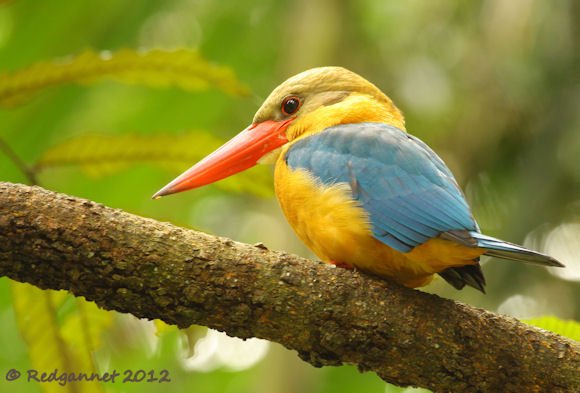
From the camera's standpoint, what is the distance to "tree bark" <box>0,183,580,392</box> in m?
2.44

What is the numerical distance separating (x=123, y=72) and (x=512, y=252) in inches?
65.4

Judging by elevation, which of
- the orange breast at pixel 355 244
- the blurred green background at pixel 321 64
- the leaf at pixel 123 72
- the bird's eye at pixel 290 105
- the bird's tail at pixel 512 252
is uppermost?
the blurred green background at pixel 321 64

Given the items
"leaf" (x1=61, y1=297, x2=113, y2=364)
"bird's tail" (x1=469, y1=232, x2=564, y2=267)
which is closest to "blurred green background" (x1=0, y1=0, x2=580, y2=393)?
"leaf" (x1=61, y1=297, x2=113, y2=364)

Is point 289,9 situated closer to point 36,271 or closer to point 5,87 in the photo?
point 5,87

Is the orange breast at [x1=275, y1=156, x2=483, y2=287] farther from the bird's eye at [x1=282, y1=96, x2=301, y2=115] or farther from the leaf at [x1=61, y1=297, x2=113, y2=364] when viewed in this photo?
the leaf at [x1=61, y1=297, x2=113, y2=364]

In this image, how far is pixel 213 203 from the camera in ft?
26.5

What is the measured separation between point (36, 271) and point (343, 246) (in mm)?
1181

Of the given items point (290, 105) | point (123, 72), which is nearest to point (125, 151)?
point (123, 72)

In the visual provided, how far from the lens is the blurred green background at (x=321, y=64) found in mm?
4797

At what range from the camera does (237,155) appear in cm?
385

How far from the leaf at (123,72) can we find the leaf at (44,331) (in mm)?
775

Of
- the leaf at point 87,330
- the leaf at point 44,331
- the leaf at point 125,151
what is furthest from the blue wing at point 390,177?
the leaf at point 44,331

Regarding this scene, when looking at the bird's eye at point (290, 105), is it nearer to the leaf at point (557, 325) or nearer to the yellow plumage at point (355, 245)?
the yellow plumage at point (355, 245)

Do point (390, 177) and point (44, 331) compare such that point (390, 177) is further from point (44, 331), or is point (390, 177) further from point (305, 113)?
point (44, 331)
